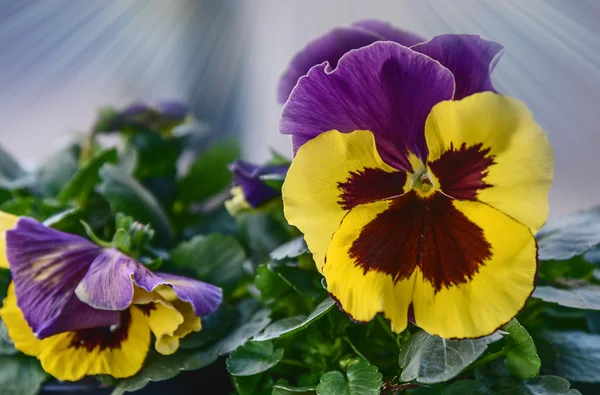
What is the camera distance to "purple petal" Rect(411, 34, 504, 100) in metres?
0.43

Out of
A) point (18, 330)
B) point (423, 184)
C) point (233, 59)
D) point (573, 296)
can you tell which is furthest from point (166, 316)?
point (233, 59)

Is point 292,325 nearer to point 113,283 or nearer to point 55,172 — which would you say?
point 113,283

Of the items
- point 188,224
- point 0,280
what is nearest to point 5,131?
point 188,224

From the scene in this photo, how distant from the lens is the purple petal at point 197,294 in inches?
18.9

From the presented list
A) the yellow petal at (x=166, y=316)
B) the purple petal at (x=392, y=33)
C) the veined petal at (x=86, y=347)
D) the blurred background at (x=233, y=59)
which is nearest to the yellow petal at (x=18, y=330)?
the veined petal at (x=86, y=347)

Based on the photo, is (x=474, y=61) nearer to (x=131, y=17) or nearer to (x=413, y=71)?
(x=413, y=71)

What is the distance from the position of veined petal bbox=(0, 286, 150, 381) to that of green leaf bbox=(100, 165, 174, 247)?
0.17 meters

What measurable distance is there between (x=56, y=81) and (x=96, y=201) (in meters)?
0.71

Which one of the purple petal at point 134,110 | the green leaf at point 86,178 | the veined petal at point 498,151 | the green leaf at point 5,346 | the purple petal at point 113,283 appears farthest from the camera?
the purple petal at point 134,110

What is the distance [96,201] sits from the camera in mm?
781

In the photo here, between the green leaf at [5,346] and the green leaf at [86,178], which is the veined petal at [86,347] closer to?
the green leaf at [5,346]

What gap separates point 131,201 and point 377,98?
38 centimetres

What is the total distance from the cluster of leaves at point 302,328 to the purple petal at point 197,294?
0.15 feet

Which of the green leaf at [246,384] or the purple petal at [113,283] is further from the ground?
the purple petal at [113,283]
